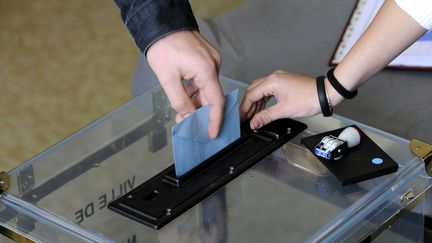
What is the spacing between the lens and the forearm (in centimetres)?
123

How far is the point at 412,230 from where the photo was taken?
4.42ft

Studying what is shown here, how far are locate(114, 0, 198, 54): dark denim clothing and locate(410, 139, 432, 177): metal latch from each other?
394 mm

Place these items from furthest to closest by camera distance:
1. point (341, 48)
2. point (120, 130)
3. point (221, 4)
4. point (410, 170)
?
point (221, 4)
point (341, 48)
point (120, 130)
point (410, 170)

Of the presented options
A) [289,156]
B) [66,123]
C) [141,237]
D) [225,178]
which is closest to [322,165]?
[289,156]

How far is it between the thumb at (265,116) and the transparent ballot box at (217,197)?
2.0 inches

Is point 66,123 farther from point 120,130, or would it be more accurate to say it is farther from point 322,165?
point 322,165

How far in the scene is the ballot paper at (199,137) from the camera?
1.19 meters

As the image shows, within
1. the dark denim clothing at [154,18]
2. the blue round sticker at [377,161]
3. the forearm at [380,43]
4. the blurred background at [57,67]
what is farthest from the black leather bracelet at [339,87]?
the blurred background at [57,67]

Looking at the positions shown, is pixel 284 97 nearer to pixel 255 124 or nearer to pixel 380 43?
pixel 255 124

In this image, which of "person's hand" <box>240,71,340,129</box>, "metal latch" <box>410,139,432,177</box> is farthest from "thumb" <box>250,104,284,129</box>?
"metal latch" <box>410,139,432,177</box>

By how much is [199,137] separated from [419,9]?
37 cm

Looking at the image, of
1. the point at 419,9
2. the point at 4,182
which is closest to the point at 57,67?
the point at 4,182

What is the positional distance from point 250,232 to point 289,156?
206 millimetres

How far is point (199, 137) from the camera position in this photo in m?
1.23
